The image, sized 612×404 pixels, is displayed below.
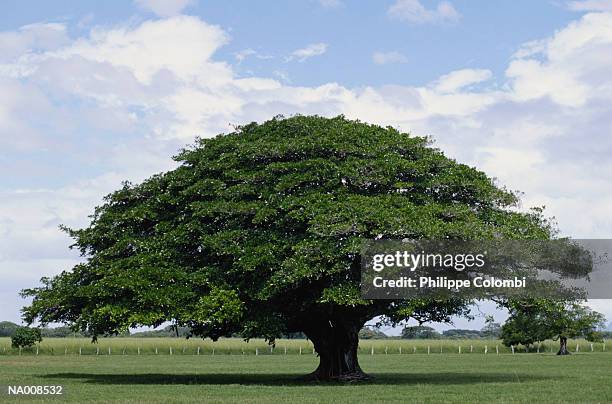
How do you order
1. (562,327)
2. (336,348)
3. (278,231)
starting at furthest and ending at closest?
(562,327) → (336,348) → (278,231)

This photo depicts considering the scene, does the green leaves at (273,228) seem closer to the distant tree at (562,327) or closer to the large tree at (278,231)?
the large tree at (278,231)

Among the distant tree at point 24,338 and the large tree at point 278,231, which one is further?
the distant tree at point 24,338

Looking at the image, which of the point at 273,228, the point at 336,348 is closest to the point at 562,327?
the point at 336,348

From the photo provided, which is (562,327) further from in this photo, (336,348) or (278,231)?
(278,231)

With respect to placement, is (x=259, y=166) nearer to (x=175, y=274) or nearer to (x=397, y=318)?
(x=175, y=274)

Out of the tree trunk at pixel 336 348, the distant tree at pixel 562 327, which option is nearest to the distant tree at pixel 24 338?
the distant tree at pixel 562 327

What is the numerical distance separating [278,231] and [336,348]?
822 centimetres

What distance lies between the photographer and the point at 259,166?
42125 mm

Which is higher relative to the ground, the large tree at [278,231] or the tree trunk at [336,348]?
the large tree at [278,231]

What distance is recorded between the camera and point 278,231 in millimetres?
39438

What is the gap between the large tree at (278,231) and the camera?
37.1 meters

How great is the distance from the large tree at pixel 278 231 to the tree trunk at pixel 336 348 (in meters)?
0.06

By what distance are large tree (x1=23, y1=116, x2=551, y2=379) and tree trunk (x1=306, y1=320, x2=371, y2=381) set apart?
6 centimetres

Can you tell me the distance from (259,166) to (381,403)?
53.7ft
